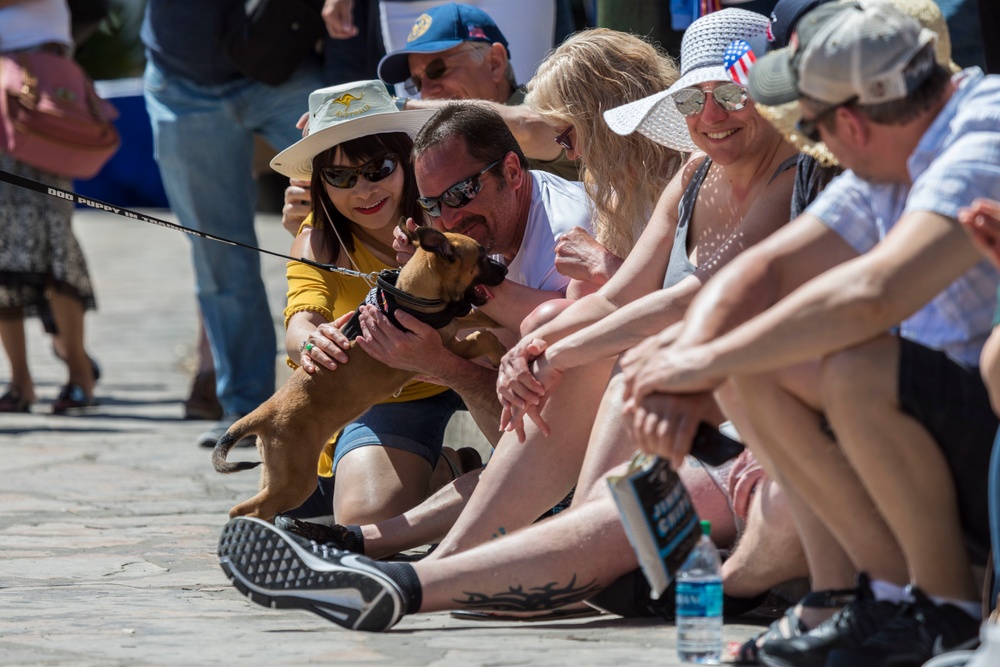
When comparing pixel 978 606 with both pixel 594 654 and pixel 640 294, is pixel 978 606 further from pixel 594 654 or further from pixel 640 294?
pixel 640 294

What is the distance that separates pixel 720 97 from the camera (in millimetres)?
3609

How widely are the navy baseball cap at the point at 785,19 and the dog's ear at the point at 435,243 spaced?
1089 millimetres

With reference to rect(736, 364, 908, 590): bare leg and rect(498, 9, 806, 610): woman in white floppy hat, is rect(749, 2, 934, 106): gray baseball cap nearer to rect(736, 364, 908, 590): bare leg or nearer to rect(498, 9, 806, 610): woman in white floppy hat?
rect(736, 364, 908, 590): bare leg

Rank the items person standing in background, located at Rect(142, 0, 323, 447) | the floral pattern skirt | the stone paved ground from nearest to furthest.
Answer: the stone paved ground → person standing in background, located at Rect(142, 0, 323, 447) → the floral pattern skirt

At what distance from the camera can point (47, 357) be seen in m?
11.1

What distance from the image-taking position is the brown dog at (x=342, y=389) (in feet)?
14.0

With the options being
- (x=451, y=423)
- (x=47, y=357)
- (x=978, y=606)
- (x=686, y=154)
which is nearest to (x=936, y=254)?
(x=978, y=606)

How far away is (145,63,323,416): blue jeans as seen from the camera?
6.65 metres

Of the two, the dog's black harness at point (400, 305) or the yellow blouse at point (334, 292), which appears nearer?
the dog's black harness at point (400, 305)

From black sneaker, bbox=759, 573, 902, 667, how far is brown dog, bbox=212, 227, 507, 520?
1.75 meters

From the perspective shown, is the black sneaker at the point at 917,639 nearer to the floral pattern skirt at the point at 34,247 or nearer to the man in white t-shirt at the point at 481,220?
the man in white t-shirt at the point at 481,220

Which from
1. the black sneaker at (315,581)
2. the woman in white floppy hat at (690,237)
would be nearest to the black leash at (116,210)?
the woman in white floppy hat at (690,237)

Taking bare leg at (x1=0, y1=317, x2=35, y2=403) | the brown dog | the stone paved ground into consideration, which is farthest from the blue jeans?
the brown dog

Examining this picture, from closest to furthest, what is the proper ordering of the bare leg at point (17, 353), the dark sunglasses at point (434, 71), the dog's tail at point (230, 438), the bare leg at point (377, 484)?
the dog's tail at point (230, 438), the bare leg at point (377, 484), the dark sunglasses at point (434, 71), the bare leg at point (17, 353)
